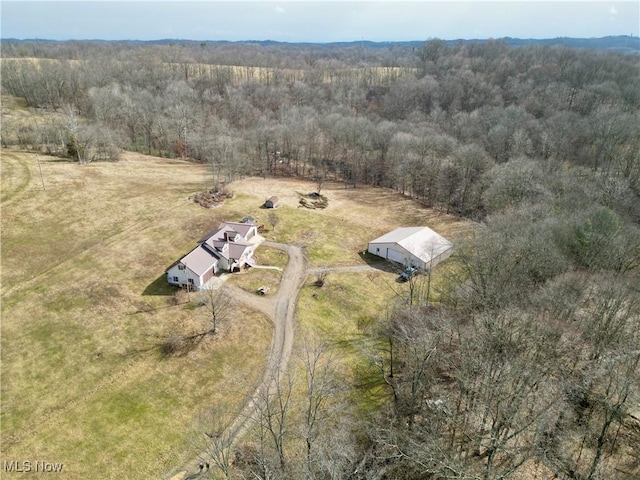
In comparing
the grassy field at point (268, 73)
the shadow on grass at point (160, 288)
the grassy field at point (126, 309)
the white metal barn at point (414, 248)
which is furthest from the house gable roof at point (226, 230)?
the grassy field at point (268, 73)

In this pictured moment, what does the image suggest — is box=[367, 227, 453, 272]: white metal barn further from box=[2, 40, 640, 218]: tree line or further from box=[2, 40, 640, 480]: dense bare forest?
box=[2, 40, 640, 218]: tree line

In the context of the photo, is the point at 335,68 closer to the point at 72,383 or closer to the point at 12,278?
the point at 12,278

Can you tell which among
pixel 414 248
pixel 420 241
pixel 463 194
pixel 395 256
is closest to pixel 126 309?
pixel 395 256

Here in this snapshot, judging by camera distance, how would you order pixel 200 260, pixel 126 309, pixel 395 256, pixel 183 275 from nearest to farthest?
1. pixel 126 309
2. pixel 183 275
3. pixel 200 260
4. pixel 395 256

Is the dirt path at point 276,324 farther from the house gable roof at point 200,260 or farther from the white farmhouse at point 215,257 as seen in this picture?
the house gable roof at point 200,260

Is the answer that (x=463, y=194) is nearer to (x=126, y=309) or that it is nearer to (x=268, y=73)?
(x=126, y=309)

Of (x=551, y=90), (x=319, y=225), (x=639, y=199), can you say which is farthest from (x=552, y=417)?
(x=551, y=90)
